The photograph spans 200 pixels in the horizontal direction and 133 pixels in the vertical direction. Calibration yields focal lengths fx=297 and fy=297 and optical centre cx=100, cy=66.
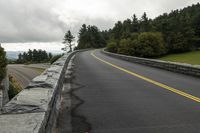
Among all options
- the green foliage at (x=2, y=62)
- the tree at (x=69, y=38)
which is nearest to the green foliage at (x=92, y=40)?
the tree at (x=69, y=38)

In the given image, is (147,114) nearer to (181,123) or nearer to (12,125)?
(181,123)

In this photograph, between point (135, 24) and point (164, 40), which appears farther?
point (135, 24)

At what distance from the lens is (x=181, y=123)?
659 cm

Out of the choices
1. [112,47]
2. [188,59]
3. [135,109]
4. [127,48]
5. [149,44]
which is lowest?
[188,59]

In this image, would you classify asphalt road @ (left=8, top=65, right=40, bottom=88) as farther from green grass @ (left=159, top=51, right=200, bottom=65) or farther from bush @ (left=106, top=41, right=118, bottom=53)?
green grass @ (left=159, top=51, right=200, bottom=65)

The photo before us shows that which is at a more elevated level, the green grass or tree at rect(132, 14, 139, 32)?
tree at rect(132, 14, 139, 32)

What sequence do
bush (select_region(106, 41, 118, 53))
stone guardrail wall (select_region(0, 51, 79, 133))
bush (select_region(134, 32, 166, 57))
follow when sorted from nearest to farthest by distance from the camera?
1. stone guardrail wall (select_region(0, 51, 79, 133))
2. bush (select_region(134, 32, 166, 57))
3. bush (select_region(106, 41, 118, 53))

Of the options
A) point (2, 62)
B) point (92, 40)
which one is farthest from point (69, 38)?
point (2, 62)

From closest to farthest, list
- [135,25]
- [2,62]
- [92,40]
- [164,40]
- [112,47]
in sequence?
[2,62] → [112,47] → [164,40] → [135,25] → [92,40]

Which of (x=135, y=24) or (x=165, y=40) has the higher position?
(x=135, y=24)

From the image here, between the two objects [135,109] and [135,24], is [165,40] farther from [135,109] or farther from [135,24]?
[135,109]

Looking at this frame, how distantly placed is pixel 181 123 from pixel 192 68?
A: 11.0m

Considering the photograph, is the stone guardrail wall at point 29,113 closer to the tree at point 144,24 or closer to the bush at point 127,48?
the bush at point 127,48

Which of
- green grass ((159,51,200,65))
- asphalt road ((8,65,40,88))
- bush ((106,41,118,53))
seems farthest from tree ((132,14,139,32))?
asphalt road ((8,65,40,88))
